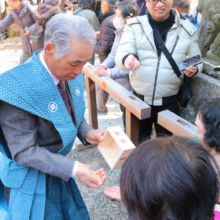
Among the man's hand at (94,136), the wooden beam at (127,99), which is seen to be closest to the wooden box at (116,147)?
the man's hand at (94,136)

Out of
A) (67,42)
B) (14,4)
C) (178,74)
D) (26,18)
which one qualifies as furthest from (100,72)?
(14,4)

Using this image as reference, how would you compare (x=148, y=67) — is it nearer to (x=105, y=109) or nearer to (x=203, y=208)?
(x=203, y=208)

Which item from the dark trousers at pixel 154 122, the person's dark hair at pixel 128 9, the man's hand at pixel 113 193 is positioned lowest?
the dark trousers at pixel 154 122

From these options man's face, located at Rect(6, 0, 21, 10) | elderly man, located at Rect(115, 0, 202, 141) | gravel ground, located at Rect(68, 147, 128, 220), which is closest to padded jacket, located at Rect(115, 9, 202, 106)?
elderly man, located at Rect(115, 0, 202, 141)

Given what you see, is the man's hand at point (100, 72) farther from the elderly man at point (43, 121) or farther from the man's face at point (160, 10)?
the elderly man at point (43, 121)

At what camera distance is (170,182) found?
81cm

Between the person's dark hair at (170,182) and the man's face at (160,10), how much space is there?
1.49 metres

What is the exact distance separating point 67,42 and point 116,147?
87 centimetres

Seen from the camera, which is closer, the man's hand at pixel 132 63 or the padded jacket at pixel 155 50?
the man's hand at pixel 132 63

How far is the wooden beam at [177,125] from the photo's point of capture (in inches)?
67.7

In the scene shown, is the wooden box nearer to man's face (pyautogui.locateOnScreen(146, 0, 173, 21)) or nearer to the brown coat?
man's face (pyautogui.locateOnScreen(146, 0, 173, 21))

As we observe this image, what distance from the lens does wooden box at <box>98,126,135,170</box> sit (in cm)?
157

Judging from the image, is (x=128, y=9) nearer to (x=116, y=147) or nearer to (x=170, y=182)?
(x=116, y=147)

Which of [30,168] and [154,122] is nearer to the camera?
[30,168]
